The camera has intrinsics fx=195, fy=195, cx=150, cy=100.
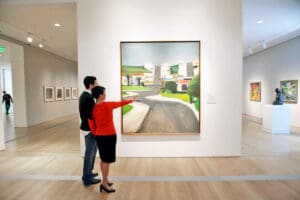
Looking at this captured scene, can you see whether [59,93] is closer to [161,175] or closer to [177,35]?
[177,35]

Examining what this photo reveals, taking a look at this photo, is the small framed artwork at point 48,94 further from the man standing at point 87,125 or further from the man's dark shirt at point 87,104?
the man's dark shirt at point 87,104

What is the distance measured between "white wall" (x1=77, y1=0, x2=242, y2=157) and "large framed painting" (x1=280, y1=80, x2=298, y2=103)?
548cm

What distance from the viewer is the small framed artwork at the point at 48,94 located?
943 centimetres

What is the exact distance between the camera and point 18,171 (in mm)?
3617

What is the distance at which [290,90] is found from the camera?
820 centimetres

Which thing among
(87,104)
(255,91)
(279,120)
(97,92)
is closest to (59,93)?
(87,104)

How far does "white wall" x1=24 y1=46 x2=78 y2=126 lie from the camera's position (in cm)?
837

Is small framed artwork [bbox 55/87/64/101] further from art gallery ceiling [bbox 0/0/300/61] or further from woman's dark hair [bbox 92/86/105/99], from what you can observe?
woman's dark hair [bbox 92/86/105/99]

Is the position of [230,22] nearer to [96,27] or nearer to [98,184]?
[96,27]

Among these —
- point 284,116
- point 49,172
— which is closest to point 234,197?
point 49,172

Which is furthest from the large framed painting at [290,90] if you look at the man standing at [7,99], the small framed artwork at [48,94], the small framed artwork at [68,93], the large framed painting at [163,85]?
the man standing at [7,99]

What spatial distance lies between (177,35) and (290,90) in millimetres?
6739

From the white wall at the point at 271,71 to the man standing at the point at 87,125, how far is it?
27.4 ft

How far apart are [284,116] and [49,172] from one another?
23.7ft
